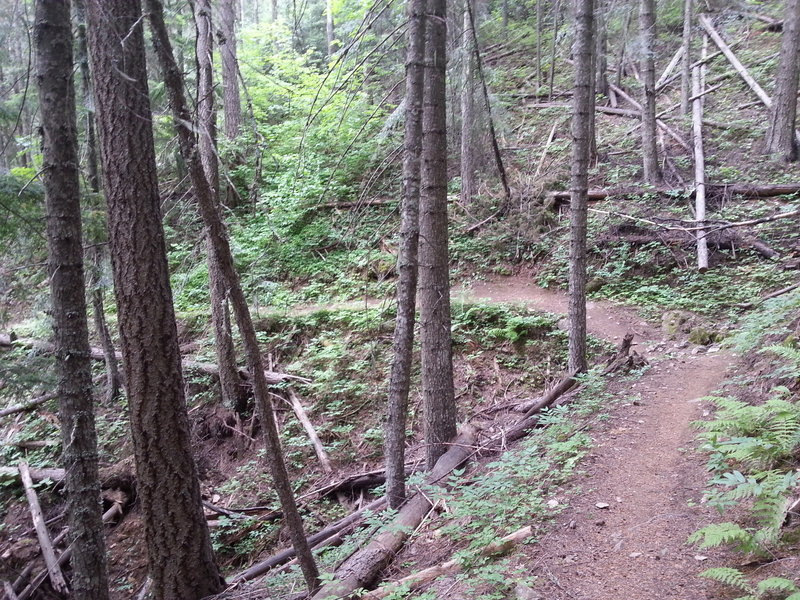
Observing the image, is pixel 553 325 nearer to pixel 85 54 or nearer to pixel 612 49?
pixel 85 54

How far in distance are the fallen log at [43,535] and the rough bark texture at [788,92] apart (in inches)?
676

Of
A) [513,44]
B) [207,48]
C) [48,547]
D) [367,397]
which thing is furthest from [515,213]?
[513,44]

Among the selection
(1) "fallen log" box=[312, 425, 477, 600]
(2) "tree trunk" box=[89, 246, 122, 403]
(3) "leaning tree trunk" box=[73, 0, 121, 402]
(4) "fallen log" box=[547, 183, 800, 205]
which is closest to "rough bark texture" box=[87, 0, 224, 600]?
(1) "fallen log" box=[312, 425, 477, 600]

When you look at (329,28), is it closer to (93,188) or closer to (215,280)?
(93,188)

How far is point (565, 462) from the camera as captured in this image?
17.4ft

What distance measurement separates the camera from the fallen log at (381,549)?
176 inches

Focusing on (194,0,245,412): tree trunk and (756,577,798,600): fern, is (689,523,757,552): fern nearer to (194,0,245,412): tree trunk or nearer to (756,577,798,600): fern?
(756,577,798,600): fern

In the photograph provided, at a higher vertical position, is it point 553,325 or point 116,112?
point 116,112

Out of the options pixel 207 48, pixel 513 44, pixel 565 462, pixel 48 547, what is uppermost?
pixel 513 44

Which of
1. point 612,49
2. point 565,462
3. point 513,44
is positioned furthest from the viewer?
point 513,44

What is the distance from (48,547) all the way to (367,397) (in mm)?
5518

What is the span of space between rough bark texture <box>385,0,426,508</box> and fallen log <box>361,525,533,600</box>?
165cm

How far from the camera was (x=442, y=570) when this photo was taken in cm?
416

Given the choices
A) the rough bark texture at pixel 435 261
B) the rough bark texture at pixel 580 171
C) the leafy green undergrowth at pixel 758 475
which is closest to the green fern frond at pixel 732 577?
the leafy green undergrowth at pixel 758 475
